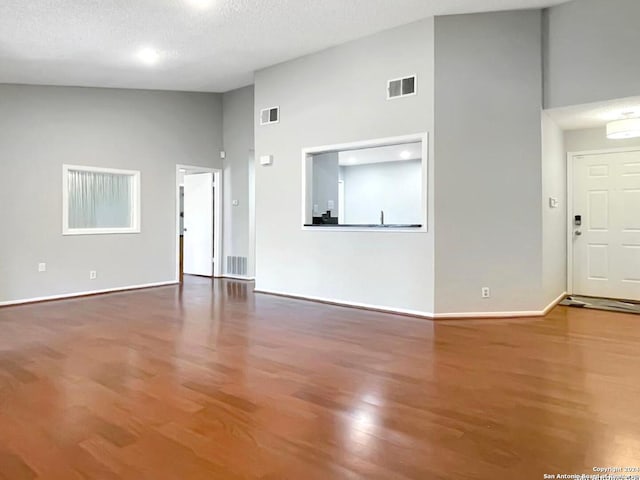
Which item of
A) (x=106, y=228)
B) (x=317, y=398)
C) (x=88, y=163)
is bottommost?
(x=317, y=398)

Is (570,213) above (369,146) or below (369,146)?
below

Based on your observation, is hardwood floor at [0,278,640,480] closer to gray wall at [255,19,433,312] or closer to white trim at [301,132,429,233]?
gray wall at [255,19,433,312]

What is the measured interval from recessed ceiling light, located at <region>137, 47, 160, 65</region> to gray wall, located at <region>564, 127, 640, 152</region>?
5324 millimetres

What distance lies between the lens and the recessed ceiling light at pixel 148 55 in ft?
16.6

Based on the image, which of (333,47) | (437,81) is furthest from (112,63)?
(437,81)

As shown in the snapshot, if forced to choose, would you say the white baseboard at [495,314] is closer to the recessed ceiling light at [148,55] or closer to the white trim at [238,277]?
the white trim at [238,277]

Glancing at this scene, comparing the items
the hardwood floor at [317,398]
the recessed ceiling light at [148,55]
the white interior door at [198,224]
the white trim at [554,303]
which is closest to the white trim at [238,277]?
the white interior door at [198,224]

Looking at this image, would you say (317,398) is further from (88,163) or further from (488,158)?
(88,163)

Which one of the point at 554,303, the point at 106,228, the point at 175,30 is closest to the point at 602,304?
the point at 554,303

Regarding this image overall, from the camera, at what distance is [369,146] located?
5.35 m

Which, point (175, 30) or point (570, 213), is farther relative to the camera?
point (570, 213)

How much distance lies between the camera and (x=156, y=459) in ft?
6.37

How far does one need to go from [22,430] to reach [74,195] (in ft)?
15.7

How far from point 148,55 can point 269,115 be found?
1.79 metres
